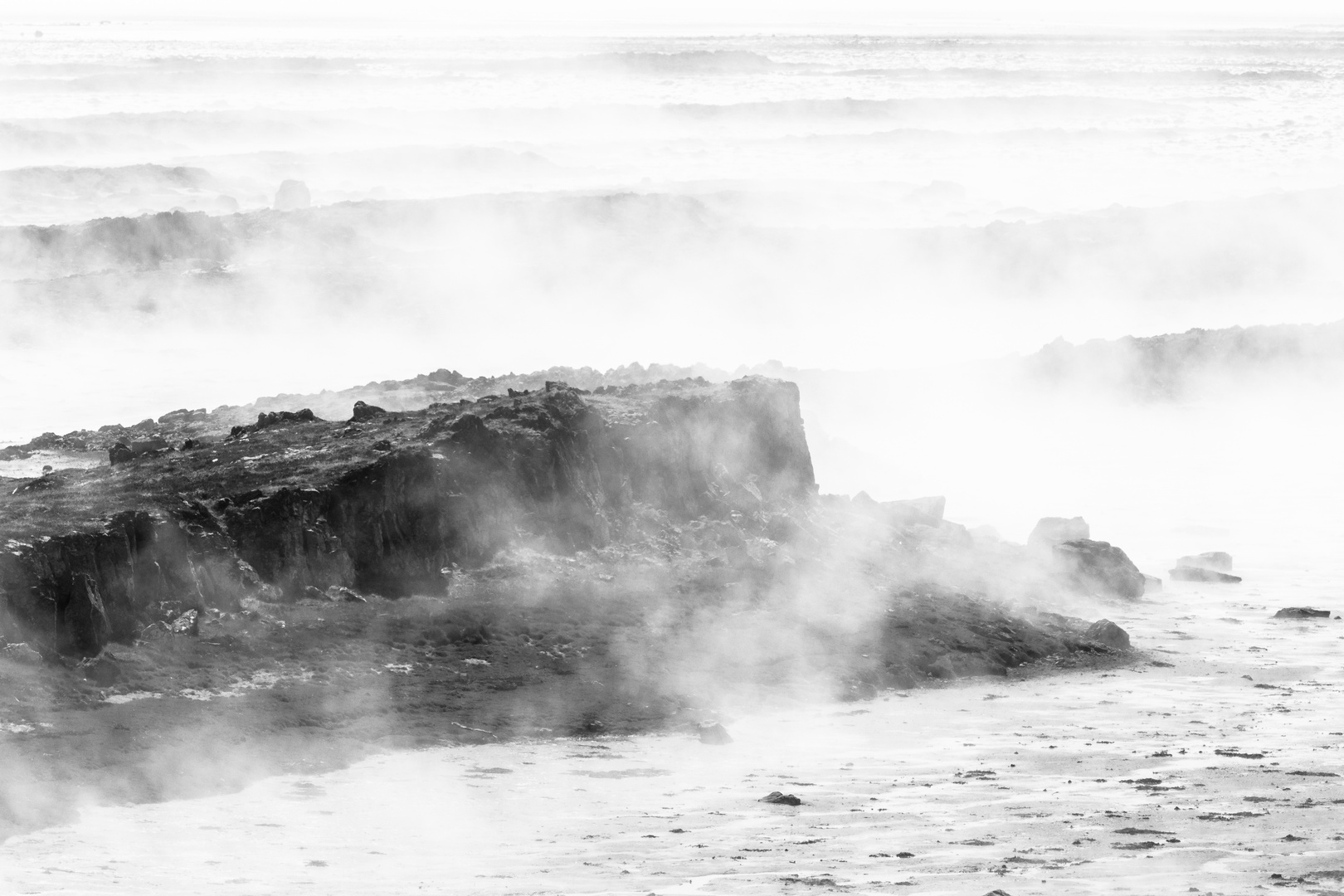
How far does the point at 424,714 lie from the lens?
33.2 feet

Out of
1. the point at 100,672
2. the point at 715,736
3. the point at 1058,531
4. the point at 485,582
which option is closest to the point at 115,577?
the point at 100,672

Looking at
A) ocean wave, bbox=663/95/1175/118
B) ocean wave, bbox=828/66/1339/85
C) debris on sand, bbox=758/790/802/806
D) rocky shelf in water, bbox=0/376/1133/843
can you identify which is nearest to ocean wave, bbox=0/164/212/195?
ocean wave, bbox=663/95/1175/118

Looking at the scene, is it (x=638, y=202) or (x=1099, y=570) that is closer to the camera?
(x=1099, y=570)

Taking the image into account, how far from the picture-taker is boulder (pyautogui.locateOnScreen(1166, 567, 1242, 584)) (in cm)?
1493

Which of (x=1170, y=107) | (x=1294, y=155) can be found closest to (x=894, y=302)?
Answer: (x=1294, y=155)

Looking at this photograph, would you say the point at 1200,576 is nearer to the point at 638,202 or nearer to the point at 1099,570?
the point at 1099,570

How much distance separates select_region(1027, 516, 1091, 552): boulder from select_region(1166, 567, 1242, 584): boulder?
0.86m

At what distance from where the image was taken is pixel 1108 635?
40.9ft

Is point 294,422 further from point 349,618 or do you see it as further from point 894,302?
point 894,302

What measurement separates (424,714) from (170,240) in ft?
62.5

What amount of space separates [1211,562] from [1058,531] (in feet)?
4.84

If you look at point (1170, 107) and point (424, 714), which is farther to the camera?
point (1170, 107)

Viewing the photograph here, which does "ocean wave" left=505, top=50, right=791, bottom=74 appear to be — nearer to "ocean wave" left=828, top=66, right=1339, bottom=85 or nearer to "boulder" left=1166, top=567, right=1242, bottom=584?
"ocean wave" left=828, top=66, right=1339, bottom=85

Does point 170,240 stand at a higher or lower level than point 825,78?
lower
